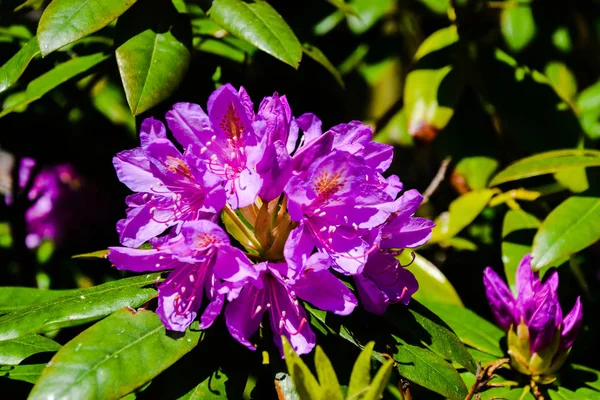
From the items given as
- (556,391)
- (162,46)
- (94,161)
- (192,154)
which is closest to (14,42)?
(94,161)

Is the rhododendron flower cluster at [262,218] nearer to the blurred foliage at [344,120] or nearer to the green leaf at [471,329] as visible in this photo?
the blurred foliage at [344,120]

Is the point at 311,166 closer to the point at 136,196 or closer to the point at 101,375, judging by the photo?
the point at 136,196

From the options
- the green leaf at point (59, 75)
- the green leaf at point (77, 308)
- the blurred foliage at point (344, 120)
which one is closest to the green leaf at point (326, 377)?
the blurred foliage at point (344, 120)

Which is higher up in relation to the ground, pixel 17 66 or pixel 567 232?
pixel 17 66

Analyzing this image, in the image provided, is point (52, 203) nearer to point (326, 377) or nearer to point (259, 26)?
point (259, 26)

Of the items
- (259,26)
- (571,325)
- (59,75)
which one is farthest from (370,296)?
(59,75)

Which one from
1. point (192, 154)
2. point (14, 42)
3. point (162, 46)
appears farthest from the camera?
Result: point (14, 42)
